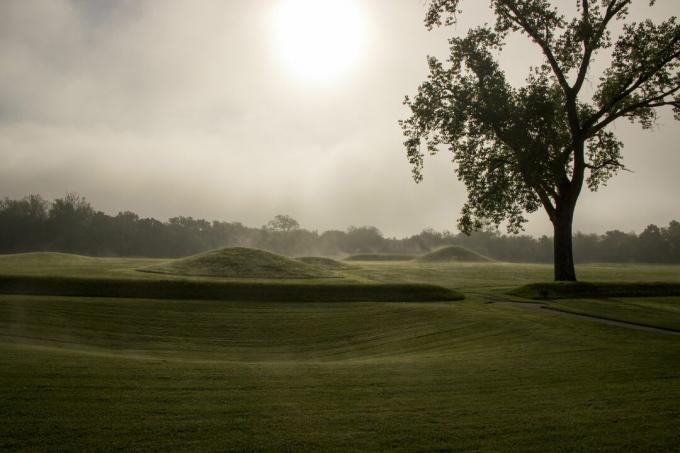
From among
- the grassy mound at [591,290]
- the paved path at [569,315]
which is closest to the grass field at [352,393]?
the paved path at [569,315]

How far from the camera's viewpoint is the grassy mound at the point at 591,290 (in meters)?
29.4

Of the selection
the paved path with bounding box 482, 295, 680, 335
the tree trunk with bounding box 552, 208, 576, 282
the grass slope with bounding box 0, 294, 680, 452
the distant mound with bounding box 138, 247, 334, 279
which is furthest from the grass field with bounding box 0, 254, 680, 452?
the distant mound with bounding box 138, 247, 334, 279

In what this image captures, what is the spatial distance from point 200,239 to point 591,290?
4815 inches

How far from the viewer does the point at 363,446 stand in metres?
6.40

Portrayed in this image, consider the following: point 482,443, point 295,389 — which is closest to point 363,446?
point 482,443

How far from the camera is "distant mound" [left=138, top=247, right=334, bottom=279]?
3712 centimetres

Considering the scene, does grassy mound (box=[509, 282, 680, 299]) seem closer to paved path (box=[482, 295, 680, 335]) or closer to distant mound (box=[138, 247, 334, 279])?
paved path (box=[482, 295, 680, 335])

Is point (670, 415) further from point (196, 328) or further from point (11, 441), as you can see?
point (196, 328)

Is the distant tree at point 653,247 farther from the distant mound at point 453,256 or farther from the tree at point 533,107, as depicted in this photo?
the tree at point 533,107

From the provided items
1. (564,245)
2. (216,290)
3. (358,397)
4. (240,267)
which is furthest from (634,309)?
(240,267)

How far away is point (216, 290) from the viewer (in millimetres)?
27438

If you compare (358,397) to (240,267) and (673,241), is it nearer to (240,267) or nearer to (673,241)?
(240,267)

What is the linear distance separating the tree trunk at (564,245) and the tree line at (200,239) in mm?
A: 96710

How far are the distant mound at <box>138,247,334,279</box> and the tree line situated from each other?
79.6m
